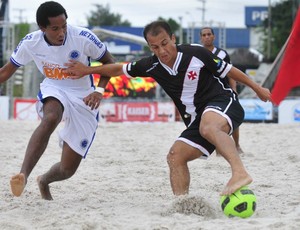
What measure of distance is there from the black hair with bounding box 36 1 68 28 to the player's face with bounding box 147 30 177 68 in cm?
84

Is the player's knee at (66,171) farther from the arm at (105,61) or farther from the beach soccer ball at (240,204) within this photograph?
the beach soccer ball at (240,204)

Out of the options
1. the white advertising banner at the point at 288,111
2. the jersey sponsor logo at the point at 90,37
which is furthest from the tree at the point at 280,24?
the jersey sponsor logo at the point at 90,37

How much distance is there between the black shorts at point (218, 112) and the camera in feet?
18.7

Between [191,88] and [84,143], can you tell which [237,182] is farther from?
[84,143]

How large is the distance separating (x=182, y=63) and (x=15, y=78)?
2084cm

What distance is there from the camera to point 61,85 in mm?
6426

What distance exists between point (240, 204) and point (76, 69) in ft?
6.39

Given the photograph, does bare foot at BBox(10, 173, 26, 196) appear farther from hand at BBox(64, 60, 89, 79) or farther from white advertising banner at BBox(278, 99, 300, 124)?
white advertising banner at BBox(278, 99, 300, 124)

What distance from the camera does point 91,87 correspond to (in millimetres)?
6621

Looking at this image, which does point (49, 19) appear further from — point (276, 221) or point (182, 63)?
point (276, 221)

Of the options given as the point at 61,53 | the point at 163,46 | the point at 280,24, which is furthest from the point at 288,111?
the point at 280,24

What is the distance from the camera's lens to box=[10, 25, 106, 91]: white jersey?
6.32 m

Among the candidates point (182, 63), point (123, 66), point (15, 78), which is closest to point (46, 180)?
point (123, 66)

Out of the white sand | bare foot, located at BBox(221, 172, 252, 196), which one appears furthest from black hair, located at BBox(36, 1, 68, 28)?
bare foot, located at BBox(221, 172, 252, 196)
